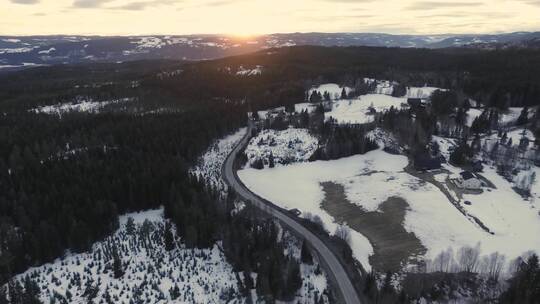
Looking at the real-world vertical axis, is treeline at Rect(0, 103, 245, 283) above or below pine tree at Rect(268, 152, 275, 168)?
above

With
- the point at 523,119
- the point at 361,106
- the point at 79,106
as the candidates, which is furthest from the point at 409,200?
the point at 79,106

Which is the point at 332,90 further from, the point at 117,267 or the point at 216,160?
the point at 117,267

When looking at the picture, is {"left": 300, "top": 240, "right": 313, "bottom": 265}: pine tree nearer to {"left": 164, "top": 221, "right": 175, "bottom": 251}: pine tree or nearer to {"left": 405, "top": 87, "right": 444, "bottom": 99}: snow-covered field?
{"left": 164, "top": 221, "right": 175, "bottom": 251}: pine tree

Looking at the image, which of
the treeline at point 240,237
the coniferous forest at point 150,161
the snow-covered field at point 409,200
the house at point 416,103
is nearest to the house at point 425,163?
the snow-covered field at point 409,200

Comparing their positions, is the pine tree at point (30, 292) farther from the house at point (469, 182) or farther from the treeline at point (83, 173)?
the house at point (469, 182)

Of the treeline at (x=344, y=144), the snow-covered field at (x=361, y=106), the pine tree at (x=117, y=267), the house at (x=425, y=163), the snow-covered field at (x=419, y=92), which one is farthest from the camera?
the snow-covered field at (x=419, y=92)

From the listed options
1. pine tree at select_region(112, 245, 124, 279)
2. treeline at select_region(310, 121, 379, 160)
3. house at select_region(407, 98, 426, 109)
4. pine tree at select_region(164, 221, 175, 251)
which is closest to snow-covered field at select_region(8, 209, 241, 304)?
pine tree at select_region(112, 245, 124, 279)

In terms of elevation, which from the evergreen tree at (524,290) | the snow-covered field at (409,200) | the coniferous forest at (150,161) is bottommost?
the snow-covered field at (409,200)
